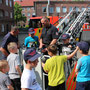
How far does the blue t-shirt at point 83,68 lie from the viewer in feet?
9.88

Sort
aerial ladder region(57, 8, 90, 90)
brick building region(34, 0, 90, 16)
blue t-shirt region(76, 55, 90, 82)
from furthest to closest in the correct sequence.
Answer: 1. brick building region(34, 0, 90, 16)
2. aerial ladder region(57, 8, 90, 90)
3. blue t-shirt region(76, 55, 90, 82)

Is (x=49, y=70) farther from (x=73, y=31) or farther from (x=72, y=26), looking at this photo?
(x=72, y=26)

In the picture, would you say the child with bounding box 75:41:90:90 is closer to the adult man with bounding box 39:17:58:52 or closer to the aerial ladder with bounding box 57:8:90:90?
the aerial ladder with bounding box 57:8:90:90

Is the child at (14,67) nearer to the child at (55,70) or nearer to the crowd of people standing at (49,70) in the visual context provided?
the crowd of people standing at (49,70)

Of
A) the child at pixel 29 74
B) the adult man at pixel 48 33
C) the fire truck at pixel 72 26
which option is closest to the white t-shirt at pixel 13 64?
the fire truck at pixel 72 26

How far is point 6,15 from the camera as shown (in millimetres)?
38219

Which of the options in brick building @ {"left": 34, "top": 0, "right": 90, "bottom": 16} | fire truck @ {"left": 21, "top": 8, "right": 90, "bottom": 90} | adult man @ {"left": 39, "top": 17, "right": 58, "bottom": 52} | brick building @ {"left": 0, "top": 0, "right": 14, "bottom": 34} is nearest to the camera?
fire truck @ {"left": 21, "top": 8, "right": 90, "bottom": 90}

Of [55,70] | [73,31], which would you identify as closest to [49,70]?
[55,70]

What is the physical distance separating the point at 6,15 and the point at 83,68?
3770cm

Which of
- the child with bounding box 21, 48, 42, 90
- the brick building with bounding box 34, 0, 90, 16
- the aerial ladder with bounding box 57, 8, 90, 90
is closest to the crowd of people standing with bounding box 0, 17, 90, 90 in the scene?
the child with bounding box 21, 48, 42, 90

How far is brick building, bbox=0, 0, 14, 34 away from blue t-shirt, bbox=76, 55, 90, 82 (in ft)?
107

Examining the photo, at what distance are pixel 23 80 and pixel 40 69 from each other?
67.4 inches

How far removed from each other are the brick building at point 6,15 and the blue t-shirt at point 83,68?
32639mm

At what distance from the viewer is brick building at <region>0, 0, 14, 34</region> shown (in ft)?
116
